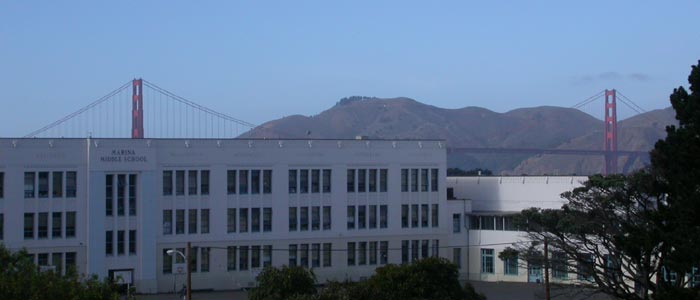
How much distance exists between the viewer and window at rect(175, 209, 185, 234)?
5244cm

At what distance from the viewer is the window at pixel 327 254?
56062 mm

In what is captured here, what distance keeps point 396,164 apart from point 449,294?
22.6m

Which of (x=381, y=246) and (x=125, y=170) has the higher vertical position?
(x=125, y=170)

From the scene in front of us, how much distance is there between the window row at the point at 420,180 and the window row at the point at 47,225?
716 inches

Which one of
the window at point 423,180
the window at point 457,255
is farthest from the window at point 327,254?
the window at point 457,255

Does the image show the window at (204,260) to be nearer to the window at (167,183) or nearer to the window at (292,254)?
the window at (167,183)

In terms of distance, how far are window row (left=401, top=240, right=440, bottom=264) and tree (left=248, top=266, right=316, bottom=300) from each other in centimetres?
2278

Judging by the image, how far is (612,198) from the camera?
1412 inches

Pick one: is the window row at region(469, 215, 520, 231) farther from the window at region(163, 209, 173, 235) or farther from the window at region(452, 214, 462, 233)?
the window at region(163, 209, 173, 235)

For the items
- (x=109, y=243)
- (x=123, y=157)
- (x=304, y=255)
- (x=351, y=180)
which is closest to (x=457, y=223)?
(x=351, y=180)

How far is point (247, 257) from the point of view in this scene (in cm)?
5428

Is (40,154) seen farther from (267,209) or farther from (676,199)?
(676,199)

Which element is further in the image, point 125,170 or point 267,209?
point 267,209

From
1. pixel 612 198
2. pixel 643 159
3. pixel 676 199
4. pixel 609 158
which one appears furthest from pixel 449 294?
pixel 643 159
